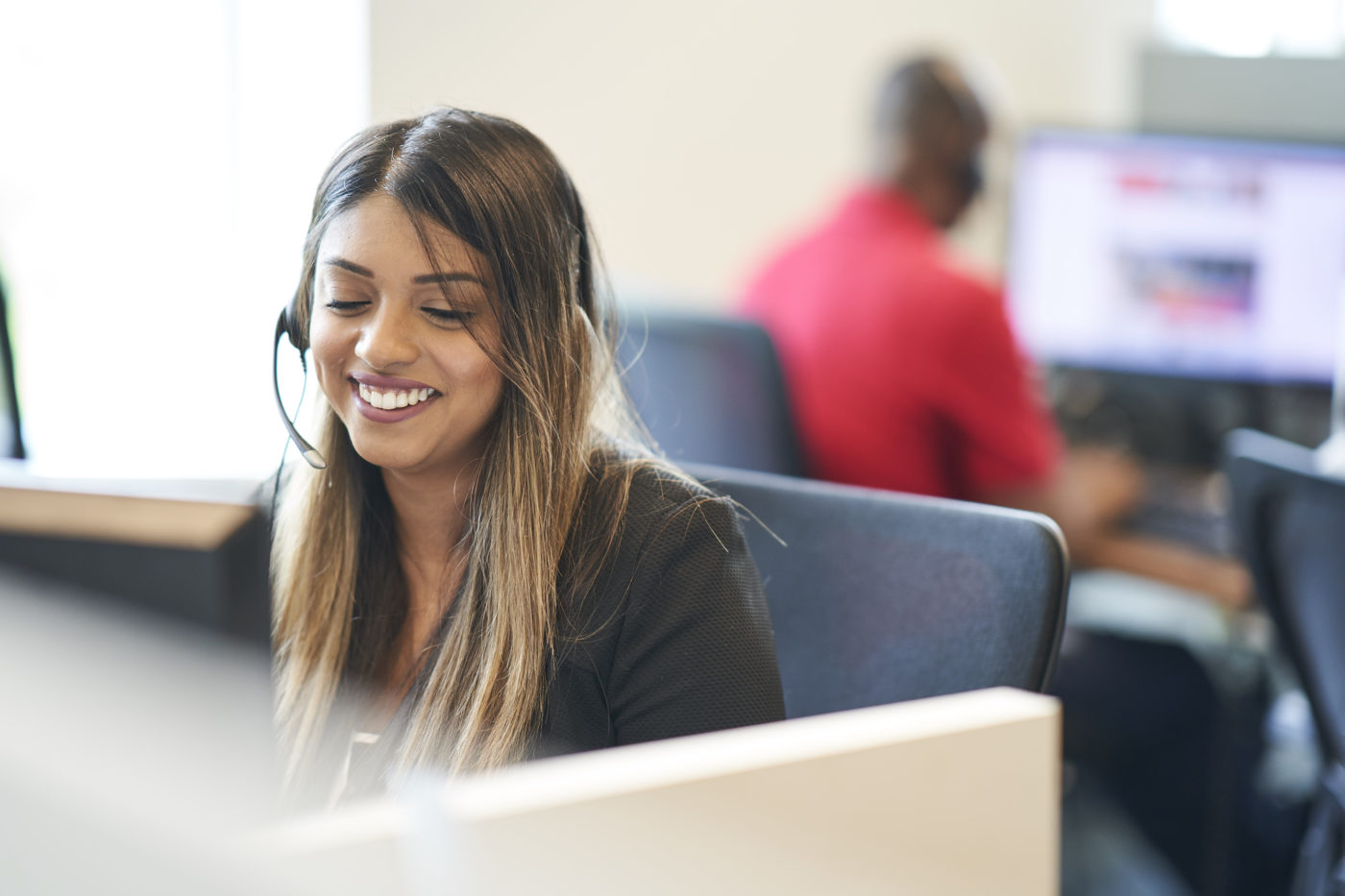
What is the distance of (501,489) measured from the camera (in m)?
0.88

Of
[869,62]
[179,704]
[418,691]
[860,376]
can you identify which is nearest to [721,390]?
[860,376]

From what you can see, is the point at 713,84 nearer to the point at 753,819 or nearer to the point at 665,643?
the point at 665,643

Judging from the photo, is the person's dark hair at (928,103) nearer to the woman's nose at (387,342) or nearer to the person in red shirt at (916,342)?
the person in red shirt at (916,342)

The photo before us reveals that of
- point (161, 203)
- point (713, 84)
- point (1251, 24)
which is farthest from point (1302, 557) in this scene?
point (1251, 24)

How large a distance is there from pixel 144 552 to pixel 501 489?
0.45m

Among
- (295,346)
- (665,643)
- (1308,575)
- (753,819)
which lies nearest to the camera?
(753,819)

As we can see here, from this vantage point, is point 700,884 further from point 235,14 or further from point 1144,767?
point 235,14

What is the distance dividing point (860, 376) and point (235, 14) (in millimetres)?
1287

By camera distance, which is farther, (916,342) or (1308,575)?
(916,342)

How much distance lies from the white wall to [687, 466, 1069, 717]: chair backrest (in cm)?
132

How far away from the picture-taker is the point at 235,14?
2172 mm

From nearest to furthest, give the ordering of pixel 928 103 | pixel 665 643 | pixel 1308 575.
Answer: pixel 665 643
pixel 1308 575
pixel 928 103

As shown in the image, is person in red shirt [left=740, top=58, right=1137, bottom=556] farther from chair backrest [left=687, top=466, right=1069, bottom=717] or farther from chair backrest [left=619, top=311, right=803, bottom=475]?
chair backrest [left=687, top=466, right=1069, bottom=717]

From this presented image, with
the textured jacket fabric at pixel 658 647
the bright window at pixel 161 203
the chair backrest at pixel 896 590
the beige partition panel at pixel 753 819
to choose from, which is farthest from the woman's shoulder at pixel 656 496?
the bright window at pixel 161 203
